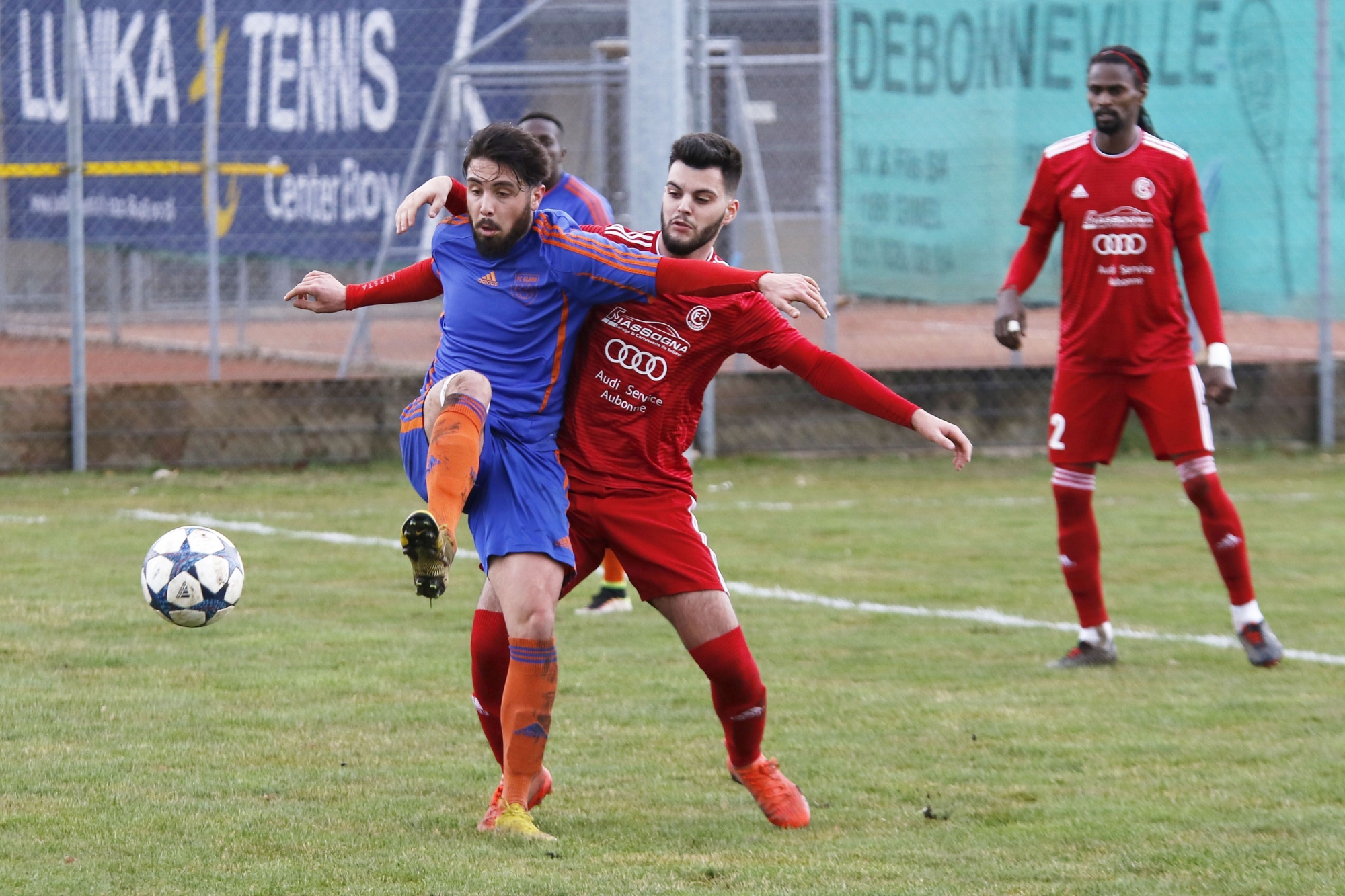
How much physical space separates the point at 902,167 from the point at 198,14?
5069 mm

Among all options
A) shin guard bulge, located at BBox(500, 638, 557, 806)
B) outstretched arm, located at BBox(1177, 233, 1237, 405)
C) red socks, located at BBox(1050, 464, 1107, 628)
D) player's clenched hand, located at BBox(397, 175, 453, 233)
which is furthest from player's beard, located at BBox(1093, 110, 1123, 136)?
shin guard bulge, located at BBox(500, 638, 557, 806)

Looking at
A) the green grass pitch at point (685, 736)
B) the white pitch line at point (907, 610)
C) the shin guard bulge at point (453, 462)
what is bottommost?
the white pitch line at point (907, 610)

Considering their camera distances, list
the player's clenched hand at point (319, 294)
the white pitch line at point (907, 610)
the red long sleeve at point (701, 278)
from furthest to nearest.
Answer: the white pitch line at point (907, 610)
the player's clenched hand at point (319, 294)
the red long sleeve at point (701, 278)

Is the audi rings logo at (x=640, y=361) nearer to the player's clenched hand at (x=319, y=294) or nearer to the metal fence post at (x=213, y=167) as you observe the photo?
the player's clenched hand at (x=319, y=294)

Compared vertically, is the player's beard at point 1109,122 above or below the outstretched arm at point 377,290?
above

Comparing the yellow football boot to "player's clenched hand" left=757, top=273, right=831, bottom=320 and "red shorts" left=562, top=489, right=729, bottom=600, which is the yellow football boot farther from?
"player's clenched hand" left=757, top=273, right=831, bottom=320

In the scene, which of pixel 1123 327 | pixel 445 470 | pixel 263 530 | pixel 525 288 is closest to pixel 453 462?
pixel 445 470

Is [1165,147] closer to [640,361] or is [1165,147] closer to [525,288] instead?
[640,361]

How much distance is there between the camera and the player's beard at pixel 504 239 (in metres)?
4.55

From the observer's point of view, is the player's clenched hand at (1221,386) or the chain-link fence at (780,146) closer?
the player's clenched hand at (1221,386)

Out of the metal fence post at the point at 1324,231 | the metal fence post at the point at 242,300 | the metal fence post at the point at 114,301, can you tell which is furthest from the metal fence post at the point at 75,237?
the metal fence post at the point at 1324,231

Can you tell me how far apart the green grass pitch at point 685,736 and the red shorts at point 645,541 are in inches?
23.1

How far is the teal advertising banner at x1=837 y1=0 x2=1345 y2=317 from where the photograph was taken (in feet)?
41.9

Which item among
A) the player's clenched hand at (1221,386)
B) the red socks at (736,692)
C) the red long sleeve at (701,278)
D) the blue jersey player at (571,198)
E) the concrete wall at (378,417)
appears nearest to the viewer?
the red long sleeve at (701,278)
